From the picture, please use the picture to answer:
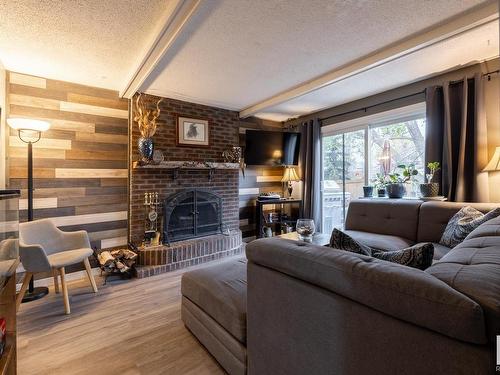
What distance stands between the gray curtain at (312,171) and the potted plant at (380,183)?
0.98 m

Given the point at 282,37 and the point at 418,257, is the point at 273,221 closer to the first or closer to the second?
the point at 282,37

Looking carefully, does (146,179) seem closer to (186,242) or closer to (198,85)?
(186,242)

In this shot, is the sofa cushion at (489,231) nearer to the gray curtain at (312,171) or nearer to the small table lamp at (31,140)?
the gray curtain at (312,171)

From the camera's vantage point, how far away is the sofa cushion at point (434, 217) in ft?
8.30

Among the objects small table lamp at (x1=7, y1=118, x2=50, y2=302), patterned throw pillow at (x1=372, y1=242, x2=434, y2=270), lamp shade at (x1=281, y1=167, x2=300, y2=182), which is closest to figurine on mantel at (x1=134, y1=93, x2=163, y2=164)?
small table lamp at (x1=7, y1=118, x2=50, y2=302)

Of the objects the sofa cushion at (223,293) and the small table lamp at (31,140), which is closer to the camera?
→ the sofa cushion at (223,293)

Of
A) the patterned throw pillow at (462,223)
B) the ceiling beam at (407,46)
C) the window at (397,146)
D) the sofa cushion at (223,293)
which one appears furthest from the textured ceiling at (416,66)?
the sofa cushion at (223,293)

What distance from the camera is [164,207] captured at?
3.52 meters

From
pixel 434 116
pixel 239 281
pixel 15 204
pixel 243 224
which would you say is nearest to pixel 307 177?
pixel 243 224

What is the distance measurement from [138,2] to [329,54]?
169 cm

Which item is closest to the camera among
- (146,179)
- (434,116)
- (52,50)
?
(52,50)

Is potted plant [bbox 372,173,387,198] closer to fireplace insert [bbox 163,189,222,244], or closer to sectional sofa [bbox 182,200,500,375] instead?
sectional sofa [bbox 182,200,500,375]

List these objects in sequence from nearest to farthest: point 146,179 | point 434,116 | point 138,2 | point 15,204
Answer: point 15,204
point 138,2
point 434,116
point 146,179

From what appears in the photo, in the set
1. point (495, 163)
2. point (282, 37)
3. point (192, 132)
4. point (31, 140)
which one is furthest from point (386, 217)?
point (31, 140)
